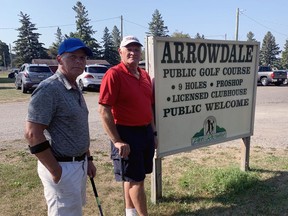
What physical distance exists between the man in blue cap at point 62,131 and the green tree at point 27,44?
237ft

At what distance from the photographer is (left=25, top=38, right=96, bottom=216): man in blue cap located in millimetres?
2203

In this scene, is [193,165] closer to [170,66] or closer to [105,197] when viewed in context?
[105,197]

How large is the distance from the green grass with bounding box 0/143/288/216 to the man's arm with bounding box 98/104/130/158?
1070mm

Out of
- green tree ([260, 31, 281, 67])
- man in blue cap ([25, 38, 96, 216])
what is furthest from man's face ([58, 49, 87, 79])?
green tree ([260, 31, 281, 67])

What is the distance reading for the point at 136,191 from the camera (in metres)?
3.39

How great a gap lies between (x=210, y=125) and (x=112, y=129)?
1880 mm

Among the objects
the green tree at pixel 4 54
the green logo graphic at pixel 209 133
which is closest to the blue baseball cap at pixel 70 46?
the green logo graphic at pixel 209 133

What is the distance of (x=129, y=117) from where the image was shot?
126 inches

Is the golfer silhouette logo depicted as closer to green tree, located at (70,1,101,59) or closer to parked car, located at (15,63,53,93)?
parked car, located at (15,63,53,93)

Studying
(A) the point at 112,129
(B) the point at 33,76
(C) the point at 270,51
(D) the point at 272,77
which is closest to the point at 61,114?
Answer: (A) the point at 112,129

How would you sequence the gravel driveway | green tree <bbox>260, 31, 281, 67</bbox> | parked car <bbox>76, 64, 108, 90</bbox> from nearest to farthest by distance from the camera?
the gravel driveway, parked car <bbox>76, 64, 108, 90</bbox>, green tree <bbox>260, 31, 281, 67</bbox>

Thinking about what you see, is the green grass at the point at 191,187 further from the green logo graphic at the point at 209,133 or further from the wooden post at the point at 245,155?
the green logo graphic at the point at 209,133

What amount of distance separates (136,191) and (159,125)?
0.89m

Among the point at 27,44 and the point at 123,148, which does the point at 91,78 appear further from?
the point at 27,44
